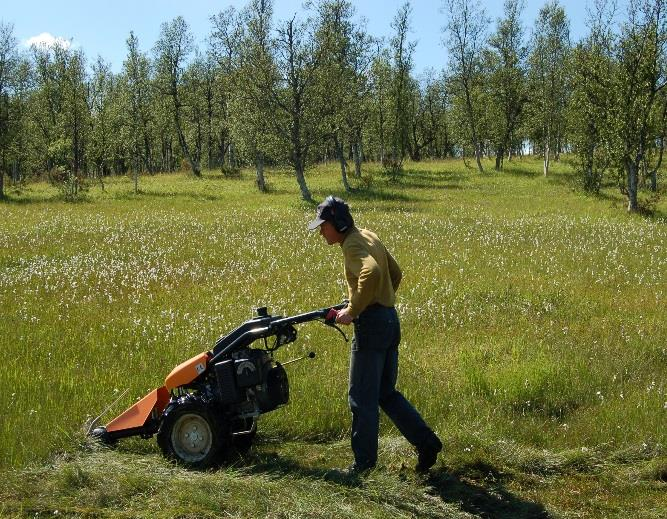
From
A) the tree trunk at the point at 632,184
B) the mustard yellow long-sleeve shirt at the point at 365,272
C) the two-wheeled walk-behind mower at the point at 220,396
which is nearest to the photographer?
the mustard yellow long-sleeve shirt at the point at 365,272

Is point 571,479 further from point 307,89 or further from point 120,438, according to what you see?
point 307,89

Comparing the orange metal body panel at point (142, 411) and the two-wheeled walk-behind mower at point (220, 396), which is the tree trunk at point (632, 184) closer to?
the two-wheeled walk-behind mower at point (220, 396)

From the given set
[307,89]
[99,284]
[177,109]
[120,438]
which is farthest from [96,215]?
[177,109]

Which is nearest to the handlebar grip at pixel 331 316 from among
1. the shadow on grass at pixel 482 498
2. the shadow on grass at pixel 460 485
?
the shadow on grass at pixel 460 485

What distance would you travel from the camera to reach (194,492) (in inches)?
196

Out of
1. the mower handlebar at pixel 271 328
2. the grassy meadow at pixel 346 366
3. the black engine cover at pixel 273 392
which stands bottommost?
the grassy meadow at pixel 346 366

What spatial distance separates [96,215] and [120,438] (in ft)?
72.0

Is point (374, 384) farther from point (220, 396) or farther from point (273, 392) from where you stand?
point (220, 396)

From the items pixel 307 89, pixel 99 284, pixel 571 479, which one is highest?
pixel 307 89

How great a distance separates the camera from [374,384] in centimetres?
533

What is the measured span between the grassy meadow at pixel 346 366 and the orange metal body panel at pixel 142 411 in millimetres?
262

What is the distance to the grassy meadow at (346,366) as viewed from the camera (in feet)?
17.1

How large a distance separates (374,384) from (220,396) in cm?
129

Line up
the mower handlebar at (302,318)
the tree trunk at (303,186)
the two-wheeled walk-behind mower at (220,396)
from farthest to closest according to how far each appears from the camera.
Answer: the tree trunk at (303,186)
the two-wheeled walk-behind mower at (220,396)
the mower handlebar at (302,318)
